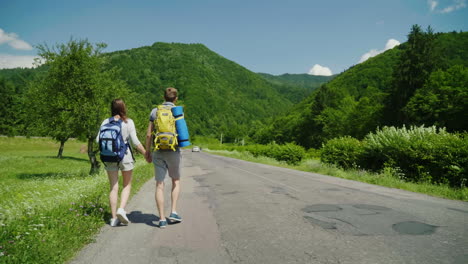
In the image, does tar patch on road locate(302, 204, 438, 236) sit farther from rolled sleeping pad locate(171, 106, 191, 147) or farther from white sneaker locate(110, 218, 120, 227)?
white sneaker locate(110, 218, 120, 227)


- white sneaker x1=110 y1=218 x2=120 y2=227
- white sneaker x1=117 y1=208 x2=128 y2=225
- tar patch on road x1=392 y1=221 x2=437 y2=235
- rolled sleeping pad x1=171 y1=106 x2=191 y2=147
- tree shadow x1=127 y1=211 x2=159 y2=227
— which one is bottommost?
tree shadow x1=127 y1=211 x2=159 y2=227

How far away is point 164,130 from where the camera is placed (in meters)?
4.87

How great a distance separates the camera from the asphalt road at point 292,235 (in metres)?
3.49

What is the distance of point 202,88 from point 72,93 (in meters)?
143

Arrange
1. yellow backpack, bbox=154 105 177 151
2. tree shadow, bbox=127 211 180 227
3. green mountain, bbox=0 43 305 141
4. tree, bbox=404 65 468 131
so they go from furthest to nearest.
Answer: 1. green mountain, bbox=0 43 305 141
2. tree, bbox=404 65 468 131
3. tree shadow, bbox=127 211 180 227
4. yellow backpack, bbox=154 105 177 151

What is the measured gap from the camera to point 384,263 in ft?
10.6

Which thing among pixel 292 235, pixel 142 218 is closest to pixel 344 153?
pixel 292 235

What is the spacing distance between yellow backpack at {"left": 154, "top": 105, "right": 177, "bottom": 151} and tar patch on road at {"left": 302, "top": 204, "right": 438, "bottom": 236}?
2806mm

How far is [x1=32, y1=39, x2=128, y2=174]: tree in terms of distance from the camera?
15.1 m

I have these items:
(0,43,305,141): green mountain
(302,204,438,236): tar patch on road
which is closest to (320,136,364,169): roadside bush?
(302,204,438,236): tar patch on road

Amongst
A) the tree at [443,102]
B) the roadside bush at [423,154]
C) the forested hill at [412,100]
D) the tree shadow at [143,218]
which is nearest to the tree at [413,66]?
the forested hill at [412,100]

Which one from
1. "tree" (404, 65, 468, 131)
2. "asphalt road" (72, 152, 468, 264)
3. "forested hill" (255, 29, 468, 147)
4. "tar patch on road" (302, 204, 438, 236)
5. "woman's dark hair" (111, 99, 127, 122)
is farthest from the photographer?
"forested hill" (255, 29, 468, 147)

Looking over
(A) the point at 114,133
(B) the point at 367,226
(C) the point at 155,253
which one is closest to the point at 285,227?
(B) the point at 367,226

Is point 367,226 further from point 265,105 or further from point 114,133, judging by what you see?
point 265,105
